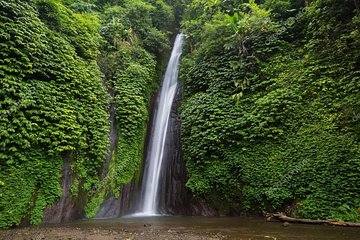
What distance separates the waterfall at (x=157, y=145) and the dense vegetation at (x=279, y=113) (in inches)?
59.9

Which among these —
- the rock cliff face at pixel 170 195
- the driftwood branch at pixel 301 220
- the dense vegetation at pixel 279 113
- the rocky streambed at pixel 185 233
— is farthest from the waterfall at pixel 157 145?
the driftwood branch at pixel 301 220

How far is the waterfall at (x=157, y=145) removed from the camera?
37.4 ft

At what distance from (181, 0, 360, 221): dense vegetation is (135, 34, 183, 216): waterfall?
1520mm

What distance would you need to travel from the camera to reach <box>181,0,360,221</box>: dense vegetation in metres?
7.97

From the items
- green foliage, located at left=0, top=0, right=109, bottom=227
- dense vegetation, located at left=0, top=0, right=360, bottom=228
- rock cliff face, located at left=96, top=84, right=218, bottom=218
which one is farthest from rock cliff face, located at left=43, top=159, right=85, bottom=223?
rock cliff face, located at left=96, top=84, right=218, bottom=218

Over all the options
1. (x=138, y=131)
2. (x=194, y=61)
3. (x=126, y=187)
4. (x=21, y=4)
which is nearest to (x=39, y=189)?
(x=126, y=187)

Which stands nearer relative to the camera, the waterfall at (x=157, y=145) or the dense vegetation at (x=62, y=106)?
the dense vegetation at (x=62, y=106)

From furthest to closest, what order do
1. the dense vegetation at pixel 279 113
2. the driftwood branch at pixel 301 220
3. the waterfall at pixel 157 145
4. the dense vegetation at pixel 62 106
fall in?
the waterfall at pixel 157 145
the dense vegetation at pixel 279 113
the dense vegetation at pixel 62 106
the driftwood branch at pixel 301 220

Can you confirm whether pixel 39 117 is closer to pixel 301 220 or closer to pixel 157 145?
pixel 157 145

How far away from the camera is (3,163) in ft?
24.3

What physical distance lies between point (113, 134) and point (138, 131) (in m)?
1.20

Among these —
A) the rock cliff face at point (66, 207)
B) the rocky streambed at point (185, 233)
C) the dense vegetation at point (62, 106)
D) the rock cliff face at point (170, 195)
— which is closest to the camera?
the rocky streambed at point (185, 233)

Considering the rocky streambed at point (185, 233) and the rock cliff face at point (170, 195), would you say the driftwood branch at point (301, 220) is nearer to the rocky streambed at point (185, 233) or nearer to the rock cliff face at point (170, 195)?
the rocky streambed at point (185, 233)

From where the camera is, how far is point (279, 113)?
9664mm
